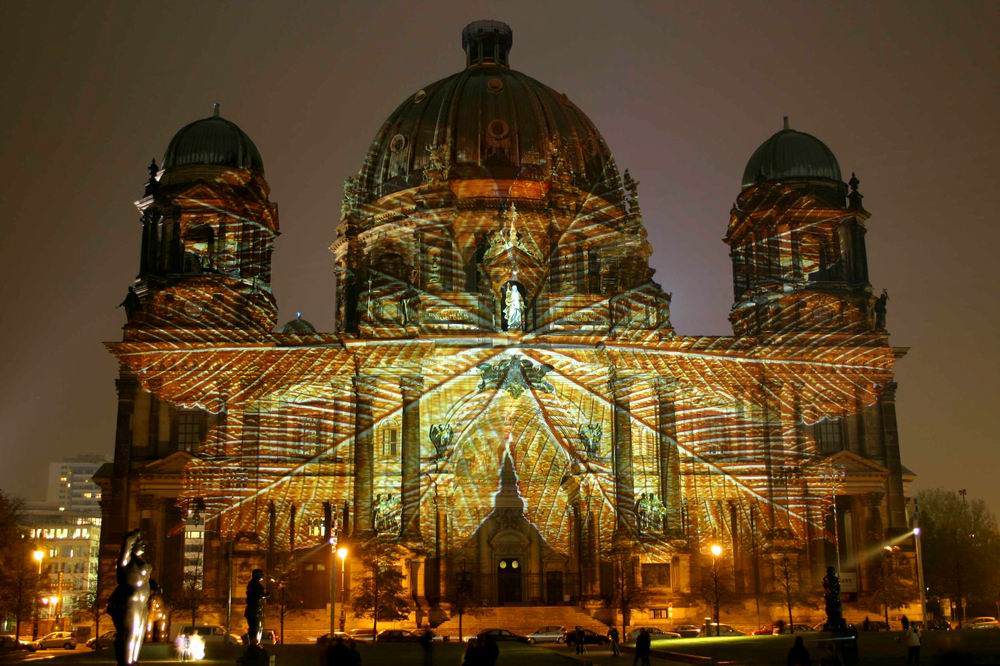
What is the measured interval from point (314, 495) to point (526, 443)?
11.7 m

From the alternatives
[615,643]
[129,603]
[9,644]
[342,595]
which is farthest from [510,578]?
[129,603]

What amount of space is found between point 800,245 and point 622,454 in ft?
55.2

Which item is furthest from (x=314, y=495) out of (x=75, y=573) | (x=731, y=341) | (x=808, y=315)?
(x=75, y=573)

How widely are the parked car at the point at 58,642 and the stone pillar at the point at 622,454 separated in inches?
1060

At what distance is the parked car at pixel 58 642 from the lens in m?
62.9

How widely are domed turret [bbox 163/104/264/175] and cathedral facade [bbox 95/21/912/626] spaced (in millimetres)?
126

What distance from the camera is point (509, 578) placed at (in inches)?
2958

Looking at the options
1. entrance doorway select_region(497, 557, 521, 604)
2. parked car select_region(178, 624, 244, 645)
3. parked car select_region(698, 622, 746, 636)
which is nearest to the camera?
parked car select_region(178, 624, 244, 645)

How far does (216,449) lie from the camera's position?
241ft

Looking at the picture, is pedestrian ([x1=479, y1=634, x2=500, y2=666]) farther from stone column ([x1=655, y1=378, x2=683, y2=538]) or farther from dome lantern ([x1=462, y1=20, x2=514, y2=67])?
dome lantern ([x1=462, y1=20, x2=514, y2=67])

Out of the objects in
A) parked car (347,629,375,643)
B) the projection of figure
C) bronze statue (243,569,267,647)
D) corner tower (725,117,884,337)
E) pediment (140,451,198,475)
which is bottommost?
parked car (347,629,375,643)

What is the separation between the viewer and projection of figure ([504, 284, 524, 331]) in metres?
76.1

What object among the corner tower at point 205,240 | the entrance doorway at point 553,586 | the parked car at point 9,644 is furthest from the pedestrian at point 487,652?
the corner tower at point 205,240

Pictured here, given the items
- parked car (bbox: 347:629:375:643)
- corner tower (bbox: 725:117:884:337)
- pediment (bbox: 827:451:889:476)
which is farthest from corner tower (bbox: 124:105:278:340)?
pediment (bbox: 827:451:889:476)
